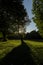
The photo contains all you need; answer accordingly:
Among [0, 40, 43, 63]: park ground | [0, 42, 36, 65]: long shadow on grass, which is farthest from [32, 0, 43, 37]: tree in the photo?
[0, 42, 36, 65]: long shadow on grass

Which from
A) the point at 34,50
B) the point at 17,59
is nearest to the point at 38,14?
the point at 34,50

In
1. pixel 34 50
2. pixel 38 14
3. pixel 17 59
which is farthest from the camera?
pixel 38 14

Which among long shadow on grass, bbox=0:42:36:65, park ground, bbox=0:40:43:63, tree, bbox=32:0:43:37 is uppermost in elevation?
tree, bbox=32:0:43:37

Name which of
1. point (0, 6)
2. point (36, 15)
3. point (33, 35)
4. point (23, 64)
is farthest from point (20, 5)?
point (33, 35)

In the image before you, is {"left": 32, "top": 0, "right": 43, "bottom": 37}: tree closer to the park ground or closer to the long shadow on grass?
the park ground

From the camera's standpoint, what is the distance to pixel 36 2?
5100 centimetres

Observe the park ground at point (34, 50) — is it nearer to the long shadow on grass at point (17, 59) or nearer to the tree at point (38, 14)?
the long shadow on grass at point (17, 59)

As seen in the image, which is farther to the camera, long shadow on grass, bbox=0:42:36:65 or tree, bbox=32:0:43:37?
tree, bbox=32:0:43:37

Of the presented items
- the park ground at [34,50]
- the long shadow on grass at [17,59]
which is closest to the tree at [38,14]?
the park ground at [34,50]

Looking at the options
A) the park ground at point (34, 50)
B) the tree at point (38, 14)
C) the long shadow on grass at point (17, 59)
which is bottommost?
the long shadow on grass at point (17, 59)

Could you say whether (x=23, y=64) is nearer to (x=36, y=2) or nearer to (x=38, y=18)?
(x=38, y=18)

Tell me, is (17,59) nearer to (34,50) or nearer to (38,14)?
(34,50)

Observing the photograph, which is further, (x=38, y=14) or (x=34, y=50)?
(x=38, y=14)

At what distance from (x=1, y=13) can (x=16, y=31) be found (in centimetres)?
3522
